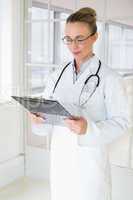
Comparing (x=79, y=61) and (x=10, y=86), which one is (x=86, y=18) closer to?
(x=79, y=61)

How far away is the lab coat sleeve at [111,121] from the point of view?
4.67 feet

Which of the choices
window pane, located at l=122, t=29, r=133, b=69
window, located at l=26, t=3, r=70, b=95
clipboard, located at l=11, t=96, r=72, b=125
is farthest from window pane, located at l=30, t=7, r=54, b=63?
clipboard, located at l=11, t=96, r=72, b=125

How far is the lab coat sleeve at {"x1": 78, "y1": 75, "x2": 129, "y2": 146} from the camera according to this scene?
4.67 ft

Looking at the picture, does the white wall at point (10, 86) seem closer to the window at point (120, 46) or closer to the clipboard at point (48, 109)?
the window at point (120, 46)

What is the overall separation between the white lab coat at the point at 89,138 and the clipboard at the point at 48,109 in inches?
3.7

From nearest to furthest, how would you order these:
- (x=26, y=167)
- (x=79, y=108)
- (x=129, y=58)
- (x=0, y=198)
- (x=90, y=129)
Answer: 1. (x=90, y=129)
2. (x=79, y=108)
3. (x=129, y=58)
4. (x=0, y=198)
5. (x=26, y=167)

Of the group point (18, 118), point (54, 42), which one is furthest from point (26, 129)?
point (54, 42)

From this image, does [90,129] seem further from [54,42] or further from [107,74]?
[54,42]

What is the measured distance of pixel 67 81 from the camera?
1.60 m

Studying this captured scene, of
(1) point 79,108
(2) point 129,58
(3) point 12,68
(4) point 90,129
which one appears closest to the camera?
(4) point 90,129

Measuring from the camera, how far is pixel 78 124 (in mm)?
1367

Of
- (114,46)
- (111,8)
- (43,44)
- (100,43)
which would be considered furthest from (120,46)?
(43,44)

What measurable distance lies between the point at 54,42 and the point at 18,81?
1.73ft

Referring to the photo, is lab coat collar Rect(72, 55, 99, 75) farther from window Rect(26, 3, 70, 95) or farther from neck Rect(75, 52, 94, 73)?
window Rect(26, 3, 70, 95)
